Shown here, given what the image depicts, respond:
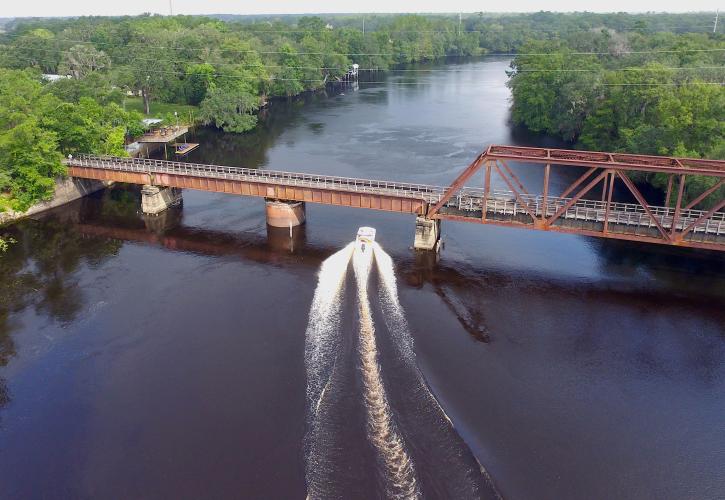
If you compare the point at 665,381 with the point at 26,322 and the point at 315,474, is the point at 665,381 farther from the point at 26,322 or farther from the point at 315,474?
the point at 26,322

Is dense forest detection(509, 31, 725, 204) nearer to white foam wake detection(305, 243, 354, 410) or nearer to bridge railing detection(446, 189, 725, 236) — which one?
bridge railing detection(446, 189, 725, 236)

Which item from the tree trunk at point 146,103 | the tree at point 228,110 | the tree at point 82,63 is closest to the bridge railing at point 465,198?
the tree at point 228,110

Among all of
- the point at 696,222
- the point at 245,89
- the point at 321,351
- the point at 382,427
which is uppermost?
the point at 245,89

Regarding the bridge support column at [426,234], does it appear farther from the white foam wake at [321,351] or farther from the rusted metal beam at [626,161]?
the rusted metal beam at [626,161]

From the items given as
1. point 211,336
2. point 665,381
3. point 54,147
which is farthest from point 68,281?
point 665,381

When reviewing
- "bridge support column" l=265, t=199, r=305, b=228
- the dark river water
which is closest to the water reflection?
the dark river water

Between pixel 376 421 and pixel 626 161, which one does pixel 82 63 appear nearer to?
pixel 626 161

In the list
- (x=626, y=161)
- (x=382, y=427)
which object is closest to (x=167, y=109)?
(x=626, y=161)
